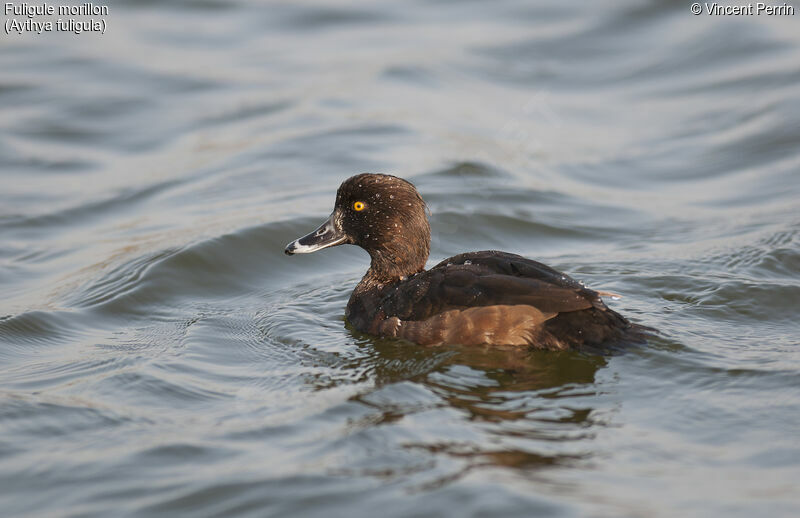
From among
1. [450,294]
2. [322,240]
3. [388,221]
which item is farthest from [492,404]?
[322,240]

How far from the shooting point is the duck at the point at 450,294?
247 inches

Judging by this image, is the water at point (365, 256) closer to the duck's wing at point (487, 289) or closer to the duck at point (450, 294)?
the duck at point (450, 294)

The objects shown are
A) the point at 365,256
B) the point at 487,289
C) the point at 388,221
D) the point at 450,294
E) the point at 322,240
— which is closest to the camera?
the point at 487,289

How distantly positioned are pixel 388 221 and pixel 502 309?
1316 mm

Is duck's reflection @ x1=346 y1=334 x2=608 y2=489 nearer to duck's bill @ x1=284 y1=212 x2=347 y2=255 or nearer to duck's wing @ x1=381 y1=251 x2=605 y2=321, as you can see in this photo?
duck's wing @ x1=381 y1=251 x2=605 y2=321

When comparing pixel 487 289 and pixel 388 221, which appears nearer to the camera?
pixel 487 289

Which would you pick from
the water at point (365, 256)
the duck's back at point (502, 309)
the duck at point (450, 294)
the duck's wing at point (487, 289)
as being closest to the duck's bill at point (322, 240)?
the duck at point (450, 294)

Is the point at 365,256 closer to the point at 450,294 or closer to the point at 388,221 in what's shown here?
the point at 388,221

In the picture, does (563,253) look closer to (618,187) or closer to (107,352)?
(618,187)

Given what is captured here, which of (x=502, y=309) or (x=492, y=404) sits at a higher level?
(x=502, y=309)

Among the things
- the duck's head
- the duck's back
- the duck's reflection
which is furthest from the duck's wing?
the duck's head

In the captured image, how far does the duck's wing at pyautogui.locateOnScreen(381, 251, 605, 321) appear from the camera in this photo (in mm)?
6242

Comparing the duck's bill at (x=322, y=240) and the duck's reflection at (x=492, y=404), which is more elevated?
the duck's bill at (x=322, y=240)

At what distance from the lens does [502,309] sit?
21.0 ft
